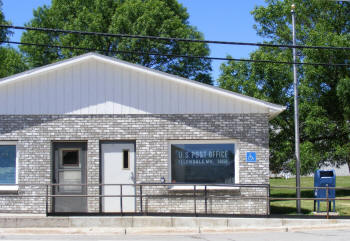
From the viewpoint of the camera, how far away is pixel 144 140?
1515 cm

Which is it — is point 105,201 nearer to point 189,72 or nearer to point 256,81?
point 256,81

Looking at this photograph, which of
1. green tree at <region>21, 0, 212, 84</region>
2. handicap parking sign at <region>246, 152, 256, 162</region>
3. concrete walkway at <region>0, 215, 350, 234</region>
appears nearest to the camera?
Result: concrete walkway at <region>0, 215, 350, 234</region>

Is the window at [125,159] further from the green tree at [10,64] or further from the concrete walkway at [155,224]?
the green tree at [10,64]

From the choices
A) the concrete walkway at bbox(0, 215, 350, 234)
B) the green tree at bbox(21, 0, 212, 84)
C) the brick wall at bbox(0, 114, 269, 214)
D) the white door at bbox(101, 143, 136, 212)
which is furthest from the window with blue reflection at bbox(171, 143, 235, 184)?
the green tree at bbox(21, 0, 212, 84)

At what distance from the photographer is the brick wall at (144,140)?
1491 cm

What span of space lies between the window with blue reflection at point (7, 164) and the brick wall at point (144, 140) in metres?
0.27

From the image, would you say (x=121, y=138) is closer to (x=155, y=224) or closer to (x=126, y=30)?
(x=155, y=224)

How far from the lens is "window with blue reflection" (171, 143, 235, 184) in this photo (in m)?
15.2

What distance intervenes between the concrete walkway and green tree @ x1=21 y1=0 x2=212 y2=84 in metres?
20.3

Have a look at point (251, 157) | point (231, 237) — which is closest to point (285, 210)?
point (251, 157)

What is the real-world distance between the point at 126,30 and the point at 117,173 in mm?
20203

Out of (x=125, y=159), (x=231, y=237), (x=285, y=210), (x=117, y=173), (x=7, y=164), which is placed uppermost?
(x=125, y=159)

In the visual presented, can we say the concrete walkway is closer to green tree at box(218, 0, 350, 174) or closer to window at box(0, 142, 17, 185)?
window at box(0, 142, 17, 185)

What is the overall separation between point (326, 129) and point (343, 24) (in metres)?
5.36
